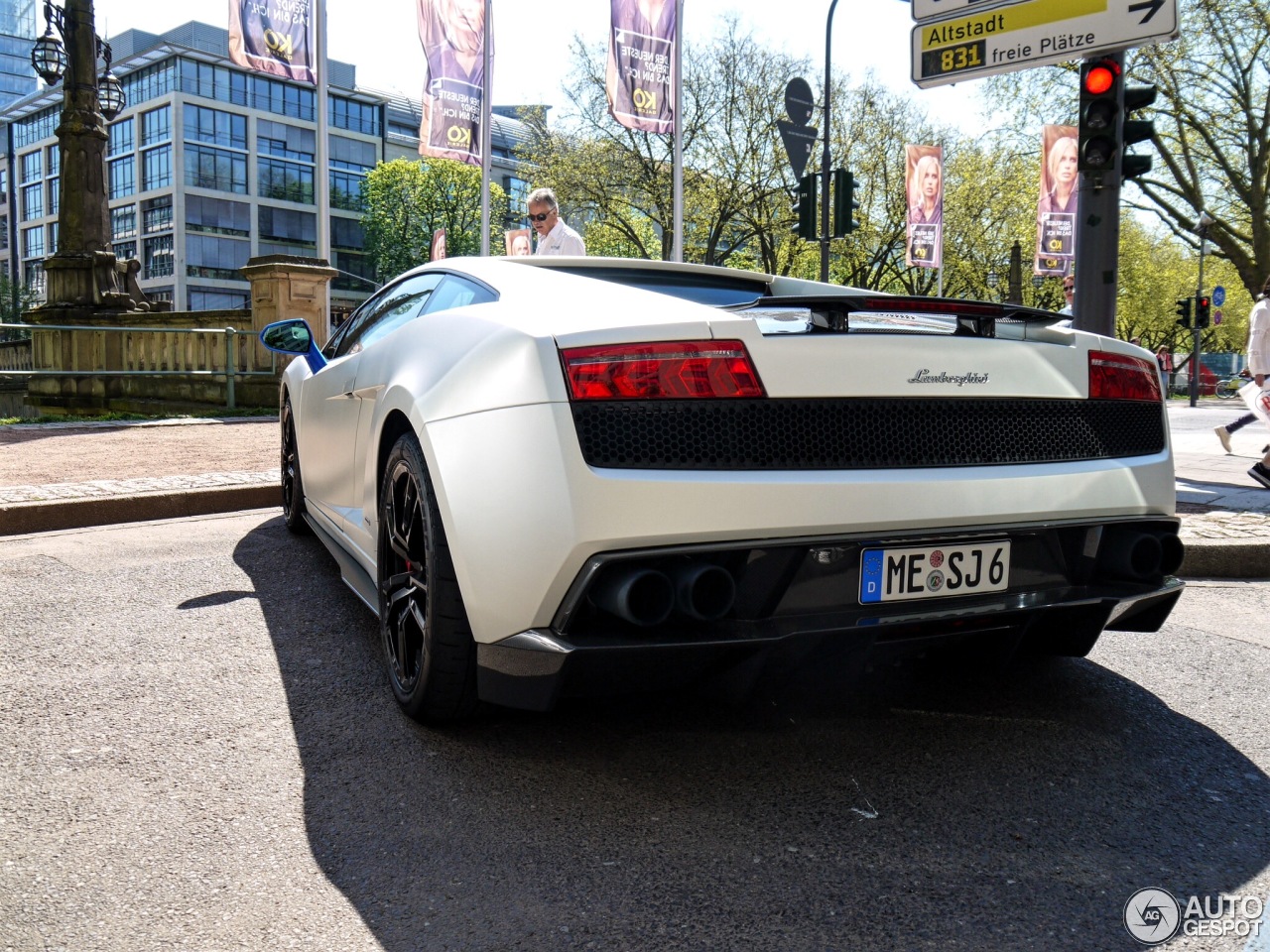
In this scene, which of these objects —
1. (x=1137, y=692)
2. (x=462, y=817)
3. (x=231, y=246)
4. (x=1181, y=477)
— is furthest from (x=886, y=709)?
(x=231, y=246)

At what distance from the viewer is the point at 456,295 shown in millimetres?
3389

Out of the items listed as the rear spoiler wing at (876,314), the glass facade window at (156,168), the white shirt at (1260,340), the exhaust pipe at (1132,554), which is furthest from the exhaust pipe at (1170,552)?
the glass facade window at (156,168)

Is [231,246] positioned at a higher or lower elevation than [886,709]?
higher

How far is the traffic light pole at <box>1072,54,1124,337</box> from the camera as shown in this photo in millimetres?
7137

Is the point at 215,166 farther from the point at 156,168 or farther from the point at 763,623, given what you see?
the point at 763,623

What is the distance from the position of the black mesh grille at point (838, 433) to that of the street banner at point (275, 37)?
16139 mm

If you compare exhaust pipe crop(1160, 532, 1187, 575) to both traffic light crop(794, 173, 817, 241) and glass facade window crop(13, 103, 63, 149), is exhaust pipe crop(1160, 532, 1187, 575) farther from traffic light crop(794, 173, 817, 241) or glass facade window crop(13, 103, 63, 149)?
glass facade window crop(13, 103, 63, 149)

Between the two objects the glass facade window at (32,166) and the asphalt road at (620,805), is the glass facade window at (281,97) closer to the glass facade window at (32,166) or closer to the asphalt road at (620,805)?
the glass facade window at (32,166)

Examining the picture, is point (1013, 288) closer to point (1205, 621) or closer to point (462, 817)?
point (1205, 621)

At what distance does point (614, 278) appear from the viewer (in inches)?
136

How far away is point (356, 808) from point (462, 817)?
25cm

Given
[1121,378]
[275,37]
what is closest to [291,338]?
[1121,378]

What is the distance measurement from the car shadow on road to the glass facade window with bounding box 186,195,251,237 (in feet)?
238

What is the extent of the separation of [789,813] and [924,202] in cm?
2979
